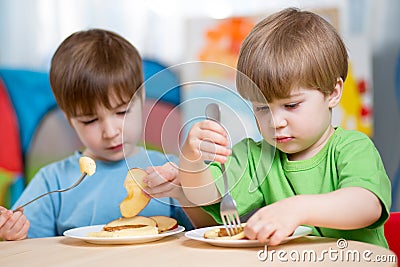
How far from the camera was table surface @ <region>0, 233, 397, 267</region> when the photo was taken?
2.56 ft

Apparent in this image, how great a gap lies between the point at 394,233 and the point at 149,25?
1.64m

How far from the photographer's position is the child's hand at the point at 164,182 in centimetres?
104

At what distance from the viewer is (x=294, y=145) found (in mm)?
1079

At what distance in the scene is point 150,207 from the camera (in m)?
1.44

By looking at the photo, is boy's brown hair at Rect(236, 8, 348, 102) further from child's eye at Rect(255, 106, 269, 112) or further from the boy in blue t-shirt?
the boy in blue t-shirt

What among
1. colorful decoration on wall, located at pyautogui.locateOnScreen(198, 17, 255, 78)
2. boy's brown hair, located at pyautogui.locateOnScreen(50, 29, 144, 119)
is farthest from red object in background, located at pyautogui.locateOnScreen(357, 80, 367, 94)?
boy's brown hair, located at pyautogui.locateOnScreen(50, 29, 144, 119)

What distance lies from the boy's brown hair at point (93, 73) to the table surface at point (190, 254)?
0.52 metres

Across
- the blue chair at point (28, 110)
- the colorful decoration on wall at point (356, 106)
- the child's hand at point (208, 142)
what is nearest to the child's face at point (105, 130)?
the child's hand at point (208, 142)

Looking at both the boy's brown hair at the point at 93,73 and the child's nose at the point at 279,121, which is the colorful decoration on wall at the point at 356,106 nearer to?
the boy's brown hair at the point at 93,73

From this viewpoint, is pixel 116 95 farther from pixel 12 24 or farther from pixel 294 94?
pixel 12 24

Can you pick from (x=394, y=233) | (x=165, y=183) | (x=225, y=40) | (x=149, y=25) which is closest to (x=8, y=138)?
(x=149, y=25)

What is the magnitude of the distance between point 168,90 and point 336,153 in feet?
1.07

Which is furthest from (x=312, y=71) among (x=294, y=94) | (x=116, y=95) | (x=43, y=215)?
(x=43, y=215)

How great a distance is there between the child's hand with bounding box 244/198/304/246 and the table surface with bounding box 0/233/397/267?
2 cm
